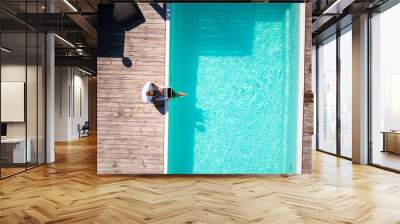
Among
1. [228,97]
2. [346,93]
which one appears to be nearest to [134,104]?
[228,97]

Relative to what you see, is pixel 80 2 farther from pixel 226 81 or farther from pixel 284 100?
pixel 284 100

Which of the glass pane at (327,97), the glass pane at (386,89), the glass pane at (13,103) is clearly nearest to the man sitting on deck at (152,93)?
the glass pane at (13,103)

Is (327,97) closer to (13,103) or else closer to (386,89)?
(386,89)

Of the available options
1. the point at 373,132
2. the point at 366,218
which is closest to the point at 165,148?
the point at 366,218

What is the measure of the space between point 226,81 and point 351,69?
12.1 ft

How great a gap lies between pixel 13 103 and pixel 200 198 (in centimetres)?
425

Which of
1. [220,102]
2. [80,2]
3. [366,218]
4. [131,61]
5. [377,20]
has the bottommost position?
[366,218]

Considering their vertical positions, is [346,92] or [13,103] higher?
[346,92]

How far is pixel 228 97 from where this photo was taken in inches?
228

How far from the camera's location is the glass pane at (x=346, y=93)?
8039mm

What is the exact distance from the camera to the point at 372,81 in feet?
23.6

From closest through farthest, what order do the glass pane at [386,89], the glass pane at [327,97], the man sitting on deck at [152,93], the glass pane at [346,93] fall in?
the man sitting on deck at [152,93] → the glass pane at [386,89] → the glass pane at [346,93] → the glass pane at [327,97]

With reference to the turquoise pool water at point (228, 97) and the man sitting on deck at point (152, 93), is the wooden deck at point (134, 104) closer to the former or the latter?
the man sitting on deck at point (152, 93)

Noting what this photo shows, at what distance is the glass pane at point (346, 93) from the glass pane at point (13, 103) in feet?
23.5
